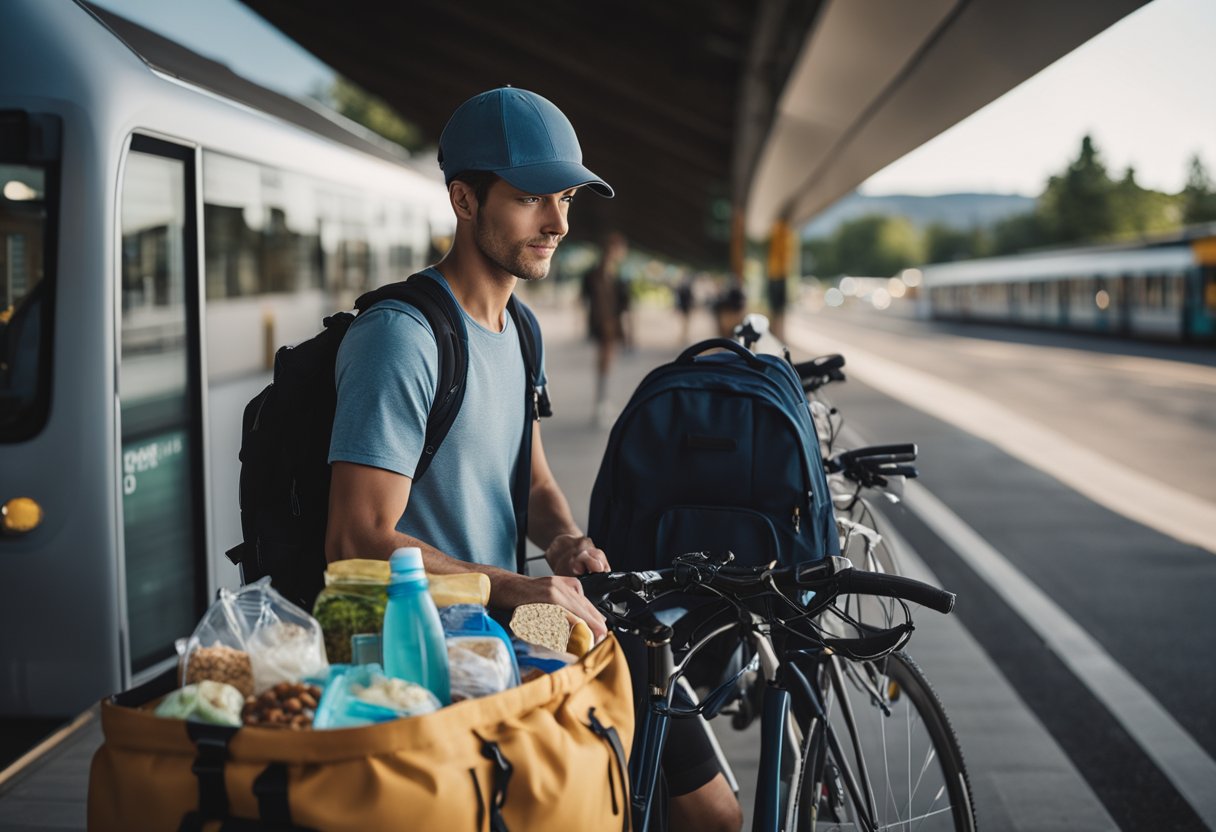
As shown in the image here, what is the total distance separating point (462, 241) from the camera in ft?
7.55

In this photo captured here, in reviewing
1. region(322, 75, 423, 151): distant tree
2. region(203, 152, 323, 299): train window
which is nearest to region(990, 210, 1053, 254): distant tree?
region(322, 75, 423, 151): distant tree

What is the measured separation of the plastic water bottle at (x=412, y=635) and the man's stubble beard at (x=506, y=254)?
789 millimetres

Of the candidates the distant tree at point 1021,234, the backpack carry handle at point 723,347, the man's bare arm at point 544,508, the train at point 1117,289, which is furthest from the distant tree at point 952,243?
the man's bare arm at point 544,508

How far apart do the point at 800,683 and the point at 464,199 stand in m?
1.14

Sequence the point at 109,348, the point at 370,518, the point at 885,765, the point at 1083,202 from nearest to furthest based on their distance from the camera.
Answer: the point at 370,518
the point at 885,765
the point at 109,348
the point at 1083,202

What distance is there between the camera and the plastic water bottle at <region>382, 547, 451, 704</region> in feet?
5.15

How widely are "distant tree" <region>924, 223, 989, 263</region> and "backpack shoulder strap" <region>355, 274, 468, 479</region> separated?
159 meters

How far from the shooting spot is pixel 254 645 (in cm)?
156

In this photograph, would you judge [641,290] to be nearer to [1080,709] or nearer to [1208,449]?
[1208,449]

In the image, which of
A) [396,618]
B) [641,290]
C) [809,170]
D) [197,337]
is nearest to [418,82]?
[809,170]

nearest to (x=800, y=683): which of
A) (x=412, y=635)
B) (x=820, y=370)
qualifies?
(x=412, y=635)

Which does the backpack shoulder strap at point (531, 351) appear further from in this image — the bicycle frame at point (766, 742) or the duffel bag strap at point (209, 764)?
the duffel bag strap at point (209, 764)

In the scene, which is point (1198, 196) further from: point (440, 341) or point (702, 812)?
point (440, 341)

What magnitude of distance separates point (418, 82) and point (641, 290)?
65.6m
